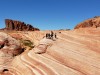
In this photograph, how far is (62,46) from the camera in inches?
1123

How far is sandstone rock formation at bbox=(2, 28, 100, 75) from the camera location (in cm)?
2270

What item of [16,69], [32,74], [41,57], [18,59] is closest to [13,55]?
[18,59]

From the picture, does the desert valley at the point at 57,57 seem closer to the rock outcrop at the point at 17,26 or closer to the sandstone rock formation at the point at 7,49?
the sandstone rock formation at the point at 7,49

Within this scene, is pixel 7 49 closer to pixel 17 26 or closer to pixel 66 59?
pixel 66 59

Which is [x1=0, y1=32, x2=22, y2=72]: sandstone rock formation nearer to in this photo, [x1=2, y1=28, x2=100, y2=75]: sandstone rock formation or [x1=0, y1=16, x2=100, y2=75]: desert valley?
[x1=0, y1=16, x2=100, y2=75]: desert valley

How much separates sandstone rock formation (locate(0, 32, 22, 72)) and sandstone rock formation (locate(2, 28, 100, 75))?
1225mm

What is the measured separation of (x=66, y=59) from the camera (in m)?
25.1

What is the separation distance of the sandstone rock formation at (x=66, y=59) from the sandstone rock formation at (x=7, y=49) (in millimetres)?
1225

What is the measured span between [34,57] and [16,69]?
2874 millimetres

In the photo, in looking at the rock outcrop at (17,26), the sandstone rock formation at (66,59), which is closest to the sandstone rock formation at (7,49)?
the sandstone rock formation at (66,59)

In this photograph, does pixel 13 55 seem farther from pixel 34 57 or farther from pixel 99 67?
pixel 99 67

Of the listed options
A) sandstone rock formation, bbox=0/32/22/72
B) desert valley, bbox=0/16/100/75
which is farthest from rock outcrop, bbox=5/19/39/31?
desert valley, bbox=0/16/100/75

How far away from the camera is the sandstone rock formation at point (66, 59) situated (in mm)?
22703

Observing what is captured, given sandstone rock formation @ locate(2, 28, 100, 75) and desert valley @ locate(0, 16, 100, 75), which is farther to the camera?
desert valley @ locate(0, 16, 100, 75)
